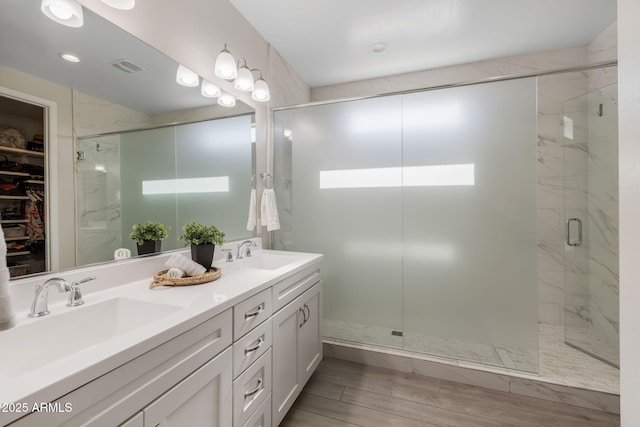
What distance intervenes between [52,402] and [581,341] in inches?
128

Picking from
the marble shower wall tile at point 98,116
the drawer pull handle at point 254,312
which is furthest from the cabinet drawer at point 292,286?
the marble shower wall tile at point 98,116

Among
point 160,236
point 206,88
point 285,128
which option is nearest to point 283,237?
point 285,128

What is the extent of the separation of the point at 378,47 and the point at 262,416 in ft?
9.24

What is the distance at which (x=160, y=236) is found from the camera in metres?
1.38

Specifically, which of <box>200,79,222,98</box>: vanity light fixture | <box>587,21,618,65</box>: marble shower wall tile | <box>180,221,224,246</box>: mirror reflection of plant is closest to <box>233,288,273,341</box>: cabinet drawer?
<box>180,221,224,246</box>: mirror reflection of plant

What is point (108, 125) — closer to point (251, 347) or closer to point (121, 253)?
point (121, 253)

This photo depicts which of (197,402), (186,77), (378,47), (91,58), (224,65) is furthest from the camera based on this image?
(378,47)

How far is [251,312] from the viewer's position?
1.13m

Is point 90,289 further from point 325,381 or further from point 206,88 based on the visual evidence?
point 325,381

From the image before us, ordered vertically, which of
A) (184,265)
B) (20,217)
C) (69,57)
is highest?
(69,57)

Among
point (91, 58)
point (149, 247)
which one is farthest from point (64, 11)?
point (149, 247)

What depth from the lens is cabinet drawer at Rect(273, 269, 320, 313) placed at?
4.41ft

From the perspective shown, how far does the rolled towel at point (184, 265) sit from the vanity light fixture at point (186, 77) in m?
1.01

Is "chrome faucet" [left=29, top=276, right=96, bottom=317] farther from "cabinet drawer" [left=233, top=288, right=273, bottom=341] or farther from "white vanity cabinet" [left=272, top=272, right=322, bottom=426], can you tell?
"white vanity cabinet" [left=272, top=272, right=322, bottom=426]
